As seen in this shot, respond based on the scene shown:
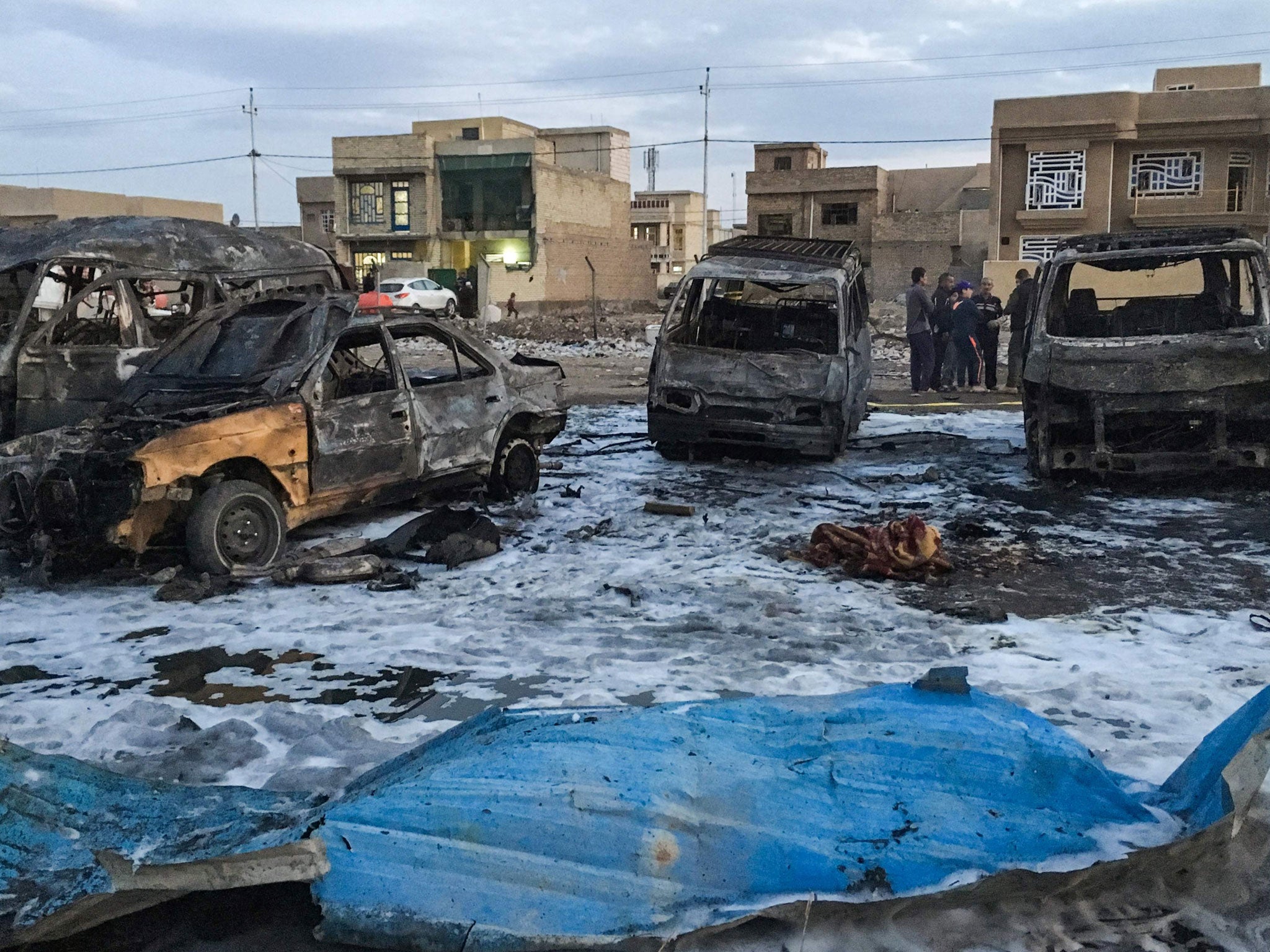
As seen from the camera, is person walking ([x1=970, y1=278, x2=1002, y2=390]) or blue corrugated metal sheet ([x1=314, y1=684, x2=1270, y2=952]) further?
person walking ([x1=970, y1=278, x2=1002, y2=390])

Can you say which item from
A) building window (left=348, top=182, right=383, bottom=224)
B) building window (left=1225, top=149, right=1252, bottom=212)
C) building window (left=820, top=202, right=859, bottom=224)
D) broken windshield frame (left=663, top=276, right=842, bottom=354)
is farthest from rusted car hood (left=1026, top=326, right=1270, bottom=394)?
building window (left=348, top=182, right=383, bottom=224)

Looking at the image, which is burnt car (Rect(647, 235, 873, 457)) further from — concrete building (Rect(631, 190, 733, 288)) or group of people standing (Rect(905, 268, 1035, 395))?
concrete building (Rect(631, 190, 733, 288))

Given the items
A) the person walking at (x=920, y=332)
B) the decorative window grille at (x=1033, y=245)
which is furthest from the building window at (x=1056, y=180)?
the person walking at (x=920, y=332)

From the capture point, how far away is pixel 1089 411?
8.83 metres

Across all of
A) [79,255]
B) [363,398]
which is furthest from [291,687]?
[79,255]

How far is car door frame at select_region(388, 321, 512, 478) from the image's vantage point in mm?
7852

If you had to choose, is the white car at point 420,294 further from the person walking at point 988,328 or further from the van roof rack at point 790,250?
the van roof rack at point 790,250

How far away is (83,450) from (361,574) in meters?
1.68

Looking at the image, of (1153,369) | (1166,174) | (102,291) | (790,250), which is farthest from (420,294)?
(1153,369)

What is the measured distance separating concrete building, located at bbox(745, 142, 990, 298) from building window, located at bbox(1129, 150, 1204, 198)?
19.1ft

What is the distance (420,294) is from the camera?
38094mm

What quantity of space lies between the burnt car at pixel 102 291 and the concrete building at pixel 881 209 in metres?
35.6

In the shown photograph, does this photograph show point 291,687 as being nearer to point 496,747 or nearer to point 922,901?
point 496,747

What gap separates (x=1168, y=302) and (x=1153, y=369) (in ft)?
7.48
